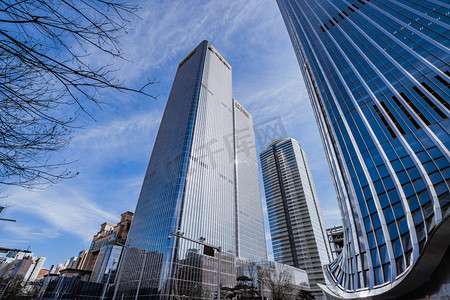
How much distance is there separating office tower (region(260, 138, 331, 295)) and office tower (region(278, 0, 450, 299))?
83.0 metres

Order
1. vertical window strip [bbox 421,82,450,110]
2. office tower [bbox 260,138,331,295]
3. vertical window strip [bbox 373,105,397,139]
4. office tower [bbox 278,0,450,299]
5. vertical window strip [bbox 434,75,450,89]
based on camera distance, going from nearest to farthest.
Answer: office tower [bbox 278,0,450,299] → vertical window strip [bbox 421,82,450,110] → vertical window strip [bbox 434,75,450,89] → vertical window strip [bbox 373,105,397,139] → office tower [bbox 260,138,331,295]

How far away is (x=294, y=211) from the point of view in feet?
382

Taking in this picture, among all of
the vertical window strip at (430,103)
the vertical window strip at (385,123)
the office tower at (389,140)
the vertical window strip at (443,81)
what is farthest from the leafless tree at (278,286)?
the vertical window strip at (443,81)

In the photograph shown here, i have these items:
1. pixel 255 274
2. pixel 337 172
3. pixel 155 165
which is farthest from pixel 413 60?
pixel 155 165

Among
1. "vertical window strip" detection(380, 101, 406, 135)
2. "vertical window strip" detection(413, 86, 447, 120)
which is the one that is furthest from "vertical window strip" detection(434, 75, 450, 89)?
"vertical window strip" detection(380, 101, 406, 135)

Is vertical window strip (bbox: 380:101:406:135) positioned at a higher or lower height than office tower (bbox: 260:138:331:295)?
lower

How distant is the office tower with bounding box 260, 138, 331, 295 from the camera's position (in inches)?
4013

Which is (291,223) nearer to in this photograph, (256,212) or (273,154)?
(256,212)

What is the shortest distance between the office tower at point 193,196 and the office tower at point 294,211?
1197 inches

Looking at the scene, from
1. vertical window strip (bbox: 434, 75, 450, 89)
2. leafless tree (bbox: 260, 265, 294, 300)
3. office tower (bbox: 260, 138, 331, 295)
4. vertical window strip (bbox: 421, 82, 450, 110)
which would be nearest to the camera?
vertical window strip (bbox: 421, 82, 450, 110)

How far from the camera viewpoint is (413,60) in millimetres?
22969

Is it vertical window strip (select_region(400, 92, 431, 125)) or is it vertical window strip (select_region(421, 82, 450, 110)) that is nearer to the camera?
vertical window strip (select_region(421, 82, 450, 110))

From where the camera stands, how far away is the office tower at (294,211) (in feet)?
334

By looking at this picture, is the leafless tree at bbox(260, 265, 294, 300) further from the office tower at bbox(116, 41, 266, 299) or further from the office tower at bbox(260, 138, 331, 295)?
the office tower at bbox(260, 138, 331, 295)
